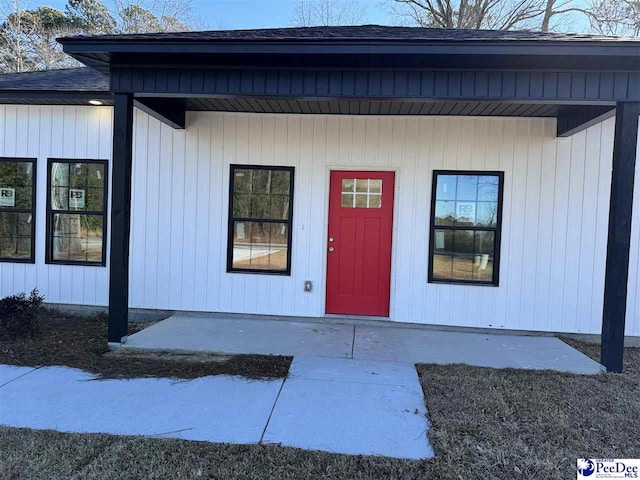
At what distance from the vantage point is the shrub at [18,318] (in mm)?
4988

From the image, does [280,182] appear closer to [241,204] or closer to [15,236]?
[241,204]

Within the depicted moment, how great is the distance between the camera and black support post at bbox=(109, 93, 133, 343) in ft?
15.1

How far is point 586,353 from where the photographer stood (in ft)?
16.7

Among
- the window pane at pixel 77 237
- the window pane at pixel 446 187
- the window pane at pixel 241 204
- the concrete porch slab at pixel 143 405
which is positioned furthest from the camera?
the window pane at pixel 77 237

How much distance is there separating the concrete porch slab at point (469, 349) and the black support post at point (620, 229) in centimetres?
41

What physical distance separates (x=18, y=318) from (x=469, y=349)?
5.29 m

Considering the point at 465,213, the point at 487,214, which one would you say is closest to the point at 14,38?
the point at 465,213

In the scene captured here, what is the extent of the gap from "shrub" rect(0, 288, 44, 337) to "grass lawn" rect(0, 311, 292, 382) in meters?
0.08

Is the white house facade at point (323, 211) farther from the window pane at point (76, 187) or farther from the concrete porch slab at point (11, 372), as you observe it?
the concrete porch slab at point (11, 372)

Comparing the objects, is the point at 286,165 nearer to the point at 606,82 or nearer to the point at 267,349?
the point at 267,349

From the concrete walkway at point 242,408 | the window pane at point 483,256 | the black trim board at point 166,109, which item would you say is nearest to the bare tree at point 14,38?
the black trim board at point 166,109

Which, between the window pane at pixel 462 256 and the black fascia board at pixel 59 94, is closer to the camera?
the black fascia board at pixel 59 94

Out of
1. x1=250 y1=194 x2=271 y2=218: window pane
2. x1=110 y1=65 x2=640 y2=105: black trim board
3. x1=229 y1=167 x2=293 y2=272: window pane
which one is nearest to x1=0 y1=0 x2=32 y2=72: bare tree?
x1=229 y1=167 x2=293 y2=272: window pane

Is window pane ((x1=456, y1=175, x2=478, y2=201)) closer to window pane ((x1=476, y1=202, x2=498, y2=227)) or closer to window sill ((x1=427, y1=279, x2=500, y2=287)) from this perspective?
window pane ((x1=476, y1=202, x2=498, y2=227))
